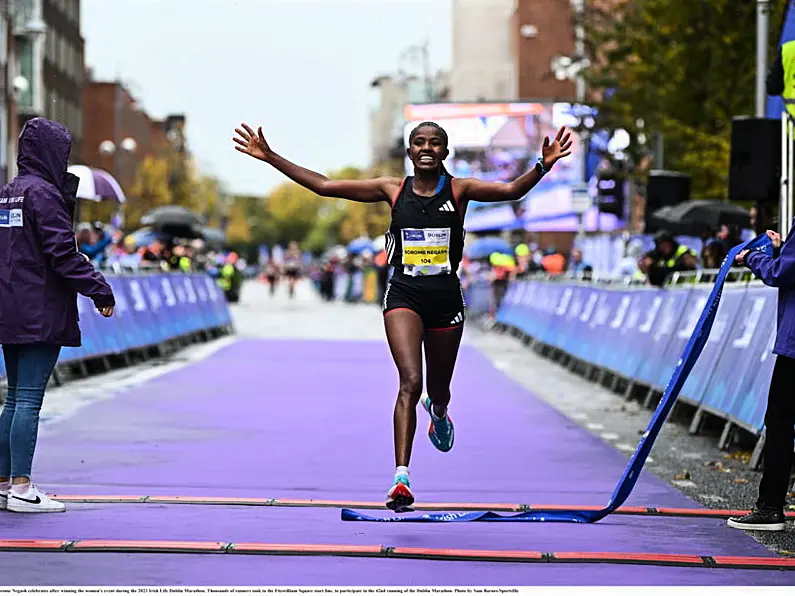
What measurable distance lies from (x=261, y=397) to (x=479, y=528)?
9993 mm

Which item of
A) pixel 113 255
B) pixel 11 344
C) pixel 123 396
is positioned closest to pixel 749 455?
pixel 11 344

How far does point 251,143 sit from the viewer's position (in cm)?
954

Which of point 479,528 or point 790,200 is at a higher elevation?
point 790,200

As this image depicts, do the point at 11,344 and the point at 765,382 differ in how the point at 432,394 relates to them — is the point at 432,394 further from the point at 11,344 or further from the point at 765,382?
the point at 765,382

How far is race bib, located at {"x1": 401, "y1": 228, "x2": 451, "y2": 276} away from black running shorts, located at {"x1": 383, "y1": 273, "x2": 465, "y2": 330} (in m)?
0.04

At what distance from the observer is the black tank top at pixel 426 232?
30.4 feet

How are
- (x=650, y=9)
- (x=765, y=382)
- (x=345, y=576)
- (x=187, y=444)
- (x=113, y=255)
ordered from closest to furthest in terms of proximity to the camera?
(x=345, y=576) < (x=765, y=382) < (x=187, y=444) < (x=650, y=9) < (x=113, y=255)

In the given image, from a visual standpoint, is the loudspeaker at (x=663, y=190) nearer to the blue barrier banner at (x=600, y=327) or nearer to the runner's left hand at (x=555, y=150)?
the blue barrier banner at (x=600, y=327)

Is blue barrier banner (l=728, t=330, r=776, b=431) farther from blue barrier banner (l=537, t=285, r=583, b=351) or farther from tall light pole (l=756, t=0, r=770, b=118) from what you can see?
blue barrier banner (l=537, t=285, r=583, b=351)

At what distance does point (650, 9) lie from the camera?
3041 cm

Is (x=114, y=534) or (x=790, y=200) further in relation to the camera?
(x=790, y=200)

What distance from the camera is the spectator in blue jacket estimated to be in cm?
883

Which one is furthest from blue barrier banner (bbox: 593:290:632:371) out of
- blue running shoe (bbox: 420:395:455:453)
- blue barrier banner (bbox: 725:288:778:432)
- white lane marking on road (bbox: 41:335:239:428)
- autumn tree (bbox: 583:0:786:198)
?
blue running shoe (bbox: 420:395:455:453)

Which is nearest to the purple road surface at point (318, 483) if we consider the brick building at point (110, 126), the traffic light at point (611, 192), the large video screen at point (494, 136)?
the traffic light at point (611, 192)
